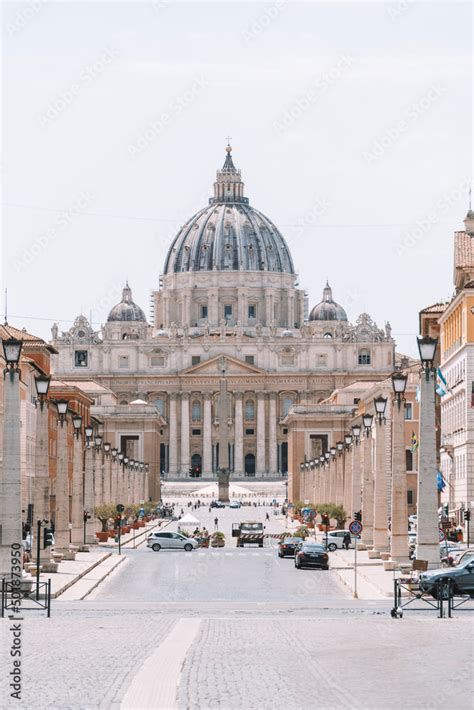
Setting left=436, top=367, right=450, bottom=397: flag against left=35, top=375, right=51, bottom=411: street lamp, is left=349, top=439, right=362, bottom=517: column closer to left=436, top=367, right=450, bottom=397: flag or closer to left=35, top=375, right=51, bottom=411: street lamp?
left=436, top=367, right=450, bottom=397: flag

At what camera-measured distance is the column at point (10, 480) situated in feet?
119

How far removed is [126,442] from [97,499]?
89.4 meters

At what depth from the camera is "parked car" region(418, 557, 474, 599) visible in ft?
117

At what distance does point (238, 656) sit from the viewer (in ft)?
75.0

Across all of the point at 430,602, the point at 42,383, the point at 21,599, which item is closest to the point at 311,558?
the point at 42,383

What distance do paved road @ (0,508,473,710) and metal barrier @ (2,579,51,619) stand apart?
0.42 meters

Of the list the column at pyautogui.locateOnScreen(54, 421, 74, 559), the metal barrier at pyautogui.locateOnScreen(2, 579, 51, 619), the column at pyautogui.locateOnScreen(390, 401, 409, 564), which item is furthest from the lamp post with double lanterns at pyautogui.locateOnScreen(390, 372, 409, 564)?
the column at pyautogui.locateOnScreen(54, 421, 74, 559)

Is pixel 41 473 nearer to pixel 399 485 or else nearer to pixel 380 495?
pixel 399 485

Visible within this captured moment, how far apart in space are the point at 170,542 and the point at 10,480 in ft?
117

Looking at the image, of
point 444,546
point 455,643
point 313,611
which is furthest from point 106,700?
point 444,546

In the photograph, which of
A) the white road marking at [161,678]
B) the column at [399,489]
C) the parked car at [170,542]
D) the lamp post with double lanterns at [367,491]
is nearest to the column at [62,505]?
the lamp post with double lanterns at [367,491]

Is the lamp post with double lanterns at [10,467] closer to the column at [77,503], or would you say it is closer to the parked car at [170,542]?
the column at [77,503]

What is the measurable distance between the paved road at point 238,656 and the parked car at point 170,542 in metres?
31.6

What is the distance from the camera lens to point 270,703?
17.9 m
